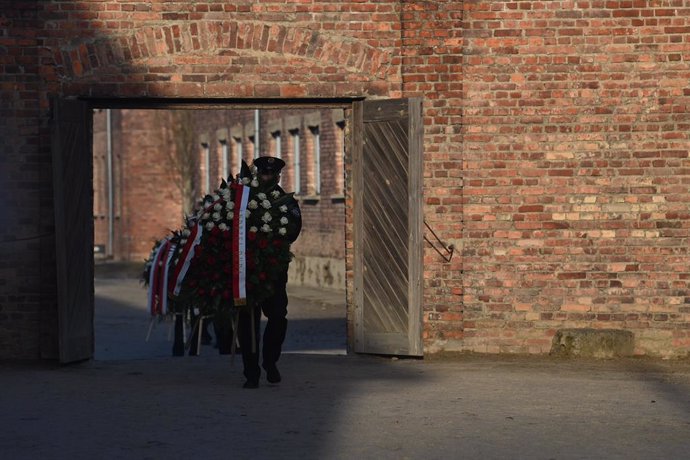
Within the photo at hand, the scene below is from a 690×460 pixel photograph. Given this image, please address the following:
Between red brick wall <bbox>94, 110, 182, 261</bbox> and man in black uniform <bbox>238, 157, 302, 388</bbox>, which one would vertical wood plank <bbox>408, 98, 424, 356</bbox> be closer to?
man in black uniform <bbox>238, 157, 302, 388</bbox>

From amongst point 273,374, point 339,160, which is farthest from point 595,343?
point 339,160

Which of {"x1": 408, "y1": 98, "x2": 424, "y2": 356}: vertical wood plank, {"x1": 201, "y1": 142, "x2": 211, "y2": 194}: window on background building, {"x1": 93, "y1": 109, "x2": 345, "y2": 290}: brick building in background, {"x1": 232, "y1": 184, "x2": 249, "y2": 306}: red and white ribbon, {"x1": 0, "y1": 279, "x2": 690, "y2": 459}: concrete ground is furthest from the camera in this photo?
{"x1": 201, "y1": 142, "x2": 211, "y2": 194}: window on background building

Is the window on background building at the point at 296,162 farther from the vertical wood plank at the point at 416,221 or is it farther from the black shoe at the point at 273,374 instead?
the black shoe at the point at 273,374

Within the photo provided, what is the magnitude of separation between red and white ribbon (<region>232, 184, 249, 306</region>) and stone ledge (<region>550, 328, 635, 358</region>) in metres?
3.57

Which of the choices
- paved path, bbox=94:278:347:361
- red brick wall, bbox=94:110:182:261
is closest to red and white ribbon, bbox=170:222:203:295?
paved path, bbox=94:278:347:361

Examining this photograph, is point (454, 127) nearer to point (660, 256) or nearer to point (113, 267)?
point (660, 256)

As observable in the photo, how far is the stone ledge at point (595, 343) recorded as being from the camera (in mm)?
13672

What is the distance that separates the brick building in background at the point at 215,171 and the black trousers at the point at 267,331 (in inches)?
659

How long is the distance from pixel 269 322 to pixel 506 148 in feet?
10.7

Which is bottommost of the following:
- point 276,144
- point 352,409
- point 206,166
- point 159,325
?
point 159,325

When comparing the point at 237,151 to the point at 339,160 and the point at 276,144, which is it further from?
Result: the point at 339,160

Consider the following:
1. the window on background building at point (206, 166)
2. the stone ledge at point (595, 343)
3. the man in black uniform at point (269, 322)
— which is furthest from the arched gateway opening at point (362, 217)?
the window on background building at point (206, 166)

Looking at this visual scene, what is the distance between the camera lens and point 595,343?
13.7 meters

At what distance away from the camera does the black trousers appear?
1155 centimetres
